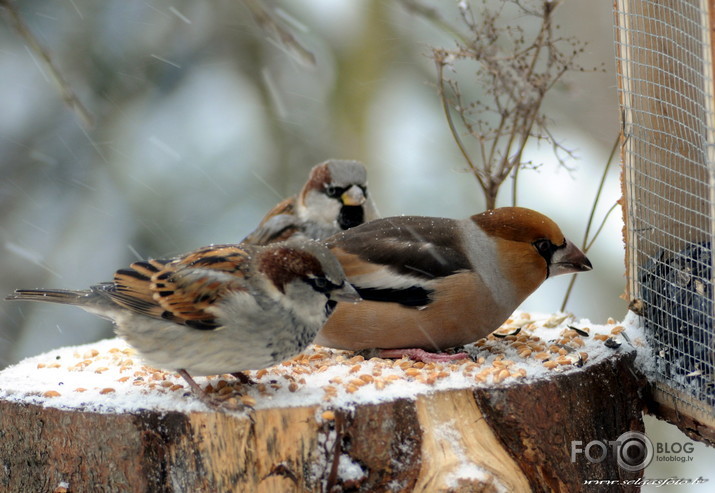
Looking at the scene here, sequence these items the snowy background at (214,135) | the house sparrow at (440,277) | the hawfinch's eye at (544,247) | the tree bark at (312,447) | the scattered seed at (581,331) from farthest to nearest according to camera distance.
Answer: the snowy background at (214,135)
the scattered seed at (581,331)
the hawfinch's eye at (544,247)
the house sparrow at (440,277)
the tree bark at (312,447)

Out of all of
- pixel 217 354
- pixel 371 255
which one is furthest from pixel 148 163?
pixel 217 354

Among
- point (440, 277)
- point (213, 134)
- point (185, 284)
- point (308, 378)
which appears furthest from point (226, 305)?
point (213, 134)

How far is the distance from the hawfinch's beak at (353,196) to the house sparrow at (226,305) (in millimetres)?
1764

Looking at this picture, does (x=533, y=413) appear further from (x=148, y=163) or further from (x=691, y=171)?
(x=148, y=163)

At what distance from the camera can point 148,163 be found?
5828mm

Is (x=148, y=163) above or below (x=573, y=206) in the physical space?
above

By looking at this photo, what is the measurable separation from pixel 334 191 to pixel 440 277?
1592 millimetres

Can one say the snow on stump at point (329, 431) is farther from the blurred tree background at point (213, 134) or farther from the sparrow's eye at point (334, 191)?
the blurred tree background at point (213, 134)

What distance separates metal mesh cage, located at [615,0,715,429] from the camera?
117 inches

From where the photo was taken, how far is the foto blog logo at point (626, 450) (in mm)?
2910

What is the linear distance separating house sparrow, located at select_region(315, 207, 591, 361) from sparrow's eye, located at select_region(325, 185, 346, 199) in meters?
1.27

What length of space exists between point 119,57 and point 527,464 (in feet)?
13.3

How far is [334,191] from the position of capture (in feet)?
15.4

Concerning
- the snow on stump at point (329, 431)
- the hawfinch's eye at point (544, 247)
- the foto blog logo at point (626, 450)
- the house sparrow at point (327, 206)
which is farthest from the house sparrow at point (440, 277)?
the house sparrow at point (327, 206)
